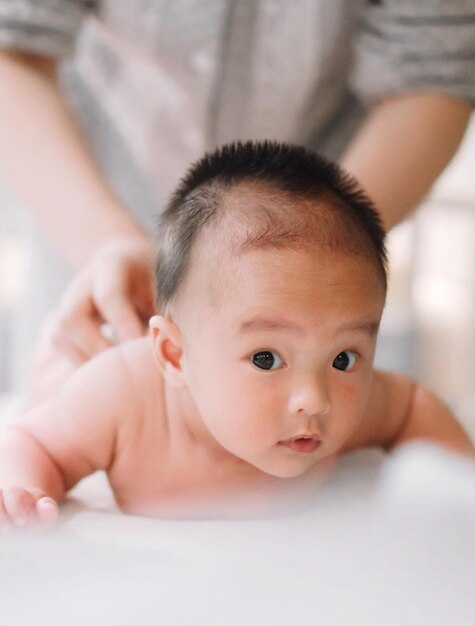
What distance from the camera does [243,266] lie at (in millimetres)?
607

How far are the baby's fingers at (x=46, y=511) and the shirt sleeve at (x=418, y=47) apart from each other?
25.4 inches

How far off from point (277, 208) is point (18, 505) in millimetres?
262

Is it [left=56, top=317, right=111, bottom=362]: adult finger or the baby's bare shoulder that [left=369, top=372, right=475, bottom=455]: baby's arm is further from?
[left=56, top=317, right=111, bottom=362]: adult finger

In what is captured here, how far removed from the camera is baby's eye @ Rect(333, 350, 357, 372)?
63 centimetres

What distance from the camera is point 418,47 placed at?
1000 mm

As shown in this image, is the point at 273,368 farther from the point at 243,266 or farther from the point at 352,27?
the point at 352,27

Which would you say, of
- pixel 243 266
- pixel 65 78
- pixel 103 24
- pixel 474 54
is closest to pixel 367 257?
pixel 243 266

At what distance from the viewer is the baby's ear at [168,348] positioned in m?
0.67

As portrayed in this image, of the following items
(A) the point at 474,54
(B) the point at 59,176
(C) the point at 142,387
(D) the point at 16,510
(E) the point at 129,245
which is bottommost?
(D) the point at 16,510

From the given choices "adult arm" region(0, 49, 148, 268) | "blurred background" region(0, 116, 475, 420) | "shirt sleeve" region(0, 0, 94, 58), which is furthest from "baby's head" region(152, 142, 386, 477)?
"blurred background" region(0, 116, 475, 420)

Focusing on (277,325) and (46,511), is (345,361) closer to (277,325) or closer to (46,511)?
(277,325)

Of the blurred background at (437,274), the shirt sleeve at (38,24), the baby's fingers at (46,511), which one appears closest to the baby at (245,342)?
the baby's fingers at (46,511)

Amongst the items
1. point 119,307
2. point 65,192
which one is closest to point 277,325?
point 119,307

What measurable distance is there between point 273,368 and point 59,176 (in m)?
0.43
